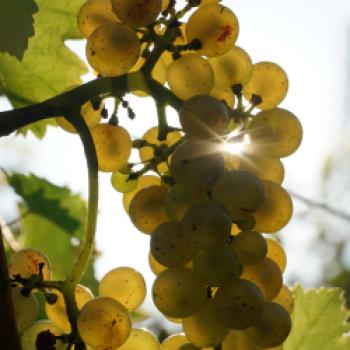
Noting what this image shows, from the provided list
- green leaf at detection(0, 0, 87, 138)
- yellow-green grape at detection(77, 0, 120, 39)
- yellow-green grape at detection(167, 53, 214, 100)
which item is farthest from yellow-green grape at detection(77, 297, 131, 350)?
green leaf at detection(0, 0, 87, 138)

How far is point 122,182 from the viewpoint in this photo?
51.5 inches

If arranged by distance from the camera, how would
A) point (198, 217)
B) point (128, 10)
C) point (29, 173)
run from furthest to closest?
1. point (29, 173)
2. point (128, 10)
3. point (198, 217)

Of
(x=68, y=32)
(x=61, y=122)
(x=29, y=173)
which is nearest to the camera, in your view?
(x=61, y=122)

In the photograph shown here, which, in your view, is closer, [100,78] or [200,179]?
[200,179]

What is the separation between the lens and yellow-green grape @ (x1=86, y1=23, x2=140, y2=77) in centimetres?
118

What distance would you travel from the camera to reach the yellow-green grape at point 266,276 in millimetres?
1154

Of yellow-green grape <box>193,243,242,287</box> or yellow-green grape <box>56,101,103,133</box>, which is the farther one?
yellow-green grape <box>56,101,103,133</box>

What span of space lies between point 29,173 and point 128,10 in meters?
1.04

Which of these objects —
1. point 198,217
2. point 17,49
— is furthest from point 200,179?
point 17,49

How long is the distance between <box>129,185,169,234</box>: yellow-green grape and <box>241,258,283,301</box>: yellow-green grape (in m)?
0.15

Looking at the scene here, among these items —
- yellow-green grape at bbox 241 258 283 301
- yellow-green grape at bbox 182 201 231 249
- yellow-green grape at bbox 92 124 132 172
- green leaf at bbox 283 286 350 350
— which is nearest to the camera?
yellow-green grape at bbox 182 201 231 249

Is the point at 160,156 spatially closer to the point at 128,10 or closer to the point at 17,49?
the point at 128,10

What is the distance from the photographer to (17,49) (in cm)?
135

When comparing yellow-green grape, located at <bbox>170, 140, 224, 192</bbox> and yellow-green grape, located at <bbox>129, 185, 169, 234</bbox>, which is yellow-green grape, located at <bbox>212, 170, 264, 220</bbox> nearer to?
yellow-green grape, located at <bbox>170, 140, 224, 192</bbox>
